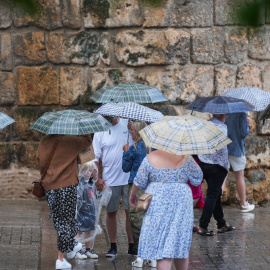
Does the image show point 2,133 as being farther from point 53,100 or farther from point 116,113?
→ point 116,113

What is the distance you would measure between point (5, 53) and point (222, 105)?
10.9ft

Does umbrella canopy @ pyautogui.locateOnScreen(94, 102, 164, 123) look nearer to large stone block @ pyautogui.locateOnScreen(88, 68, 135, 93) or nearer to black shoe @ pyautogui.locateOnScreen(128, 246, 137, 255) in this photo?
black shoe @ pyautogui.locateOnScreen(128, 246, 137, 255)

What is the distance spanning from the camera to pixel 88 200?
6.84 m

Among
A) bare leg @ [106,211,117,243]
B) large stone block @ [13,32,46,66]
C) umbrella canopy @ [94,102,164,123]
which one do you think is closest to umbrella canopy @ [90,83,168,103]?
umbrella canopy @ [94,102,164,123]

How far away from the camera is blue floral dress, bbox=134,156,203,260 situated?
5324 millimetres

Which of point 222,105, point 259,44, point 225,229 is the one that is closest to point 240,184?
point 225,229

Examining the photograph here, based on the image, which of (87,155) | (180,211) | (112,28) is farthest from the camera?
(112,28)

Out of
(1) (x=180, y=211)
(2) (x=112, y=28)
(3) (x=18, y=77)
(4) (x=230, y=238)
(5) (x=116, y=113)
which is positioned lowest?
(4) (x=230, y=238)

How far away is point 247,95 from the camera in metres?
8.60

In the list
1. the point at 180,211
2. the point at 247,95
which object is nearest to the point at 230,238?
the point at 247,95

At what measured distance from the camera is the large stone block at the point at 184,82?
9422mm

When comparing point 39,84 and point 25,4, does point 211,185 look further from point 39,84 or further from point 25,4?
point 25,4

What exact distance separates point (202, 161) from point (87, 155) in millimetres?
1827

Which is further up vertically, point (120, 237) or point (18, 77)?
point (18, 77)
